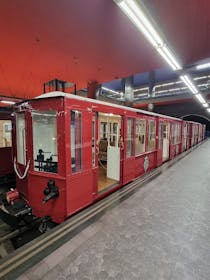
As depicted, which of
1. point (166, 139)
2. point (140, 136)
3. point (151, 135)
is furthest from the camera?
point (166, 139)

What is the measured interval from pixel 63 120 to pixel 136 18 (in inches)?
75.0

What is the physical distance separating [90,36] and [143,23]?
119 centimetres

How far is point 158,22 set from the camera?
2553 mm

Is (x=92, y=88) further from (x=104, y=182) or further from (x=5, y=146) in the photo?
(x=5, y=146)

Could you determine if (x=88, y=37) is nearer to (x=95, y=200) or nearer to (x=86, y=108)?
(x=86, y=108)

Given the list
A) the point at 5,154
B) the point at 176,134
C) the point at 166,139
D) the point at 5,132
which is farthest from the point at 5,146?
the point at 176,134

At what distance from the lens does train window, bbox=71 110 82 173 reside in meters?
2.91

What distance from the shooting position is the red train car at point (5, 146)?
215 inches

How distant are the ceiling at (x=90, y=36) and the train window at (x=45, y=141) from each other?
1.57m

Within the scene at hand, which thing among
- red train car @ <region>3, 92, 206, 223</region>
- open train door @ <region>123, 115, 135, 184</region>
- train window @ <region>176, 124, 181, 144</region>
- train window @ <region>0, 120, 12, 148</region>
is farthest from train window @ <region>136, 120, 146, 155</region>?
train window @ <region>176, 124, 181, 144</region>

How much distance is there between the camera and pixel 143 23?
2357mm

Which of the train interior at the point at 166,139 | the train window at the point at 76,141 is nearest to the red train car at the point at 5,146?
the train window at the point at 76,141

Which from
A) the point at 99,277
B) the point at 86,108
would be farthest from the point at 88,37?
the point at 99,277

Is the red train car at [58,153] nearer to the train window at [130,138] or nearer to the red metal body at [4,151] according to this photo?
the train window at [130,138]
